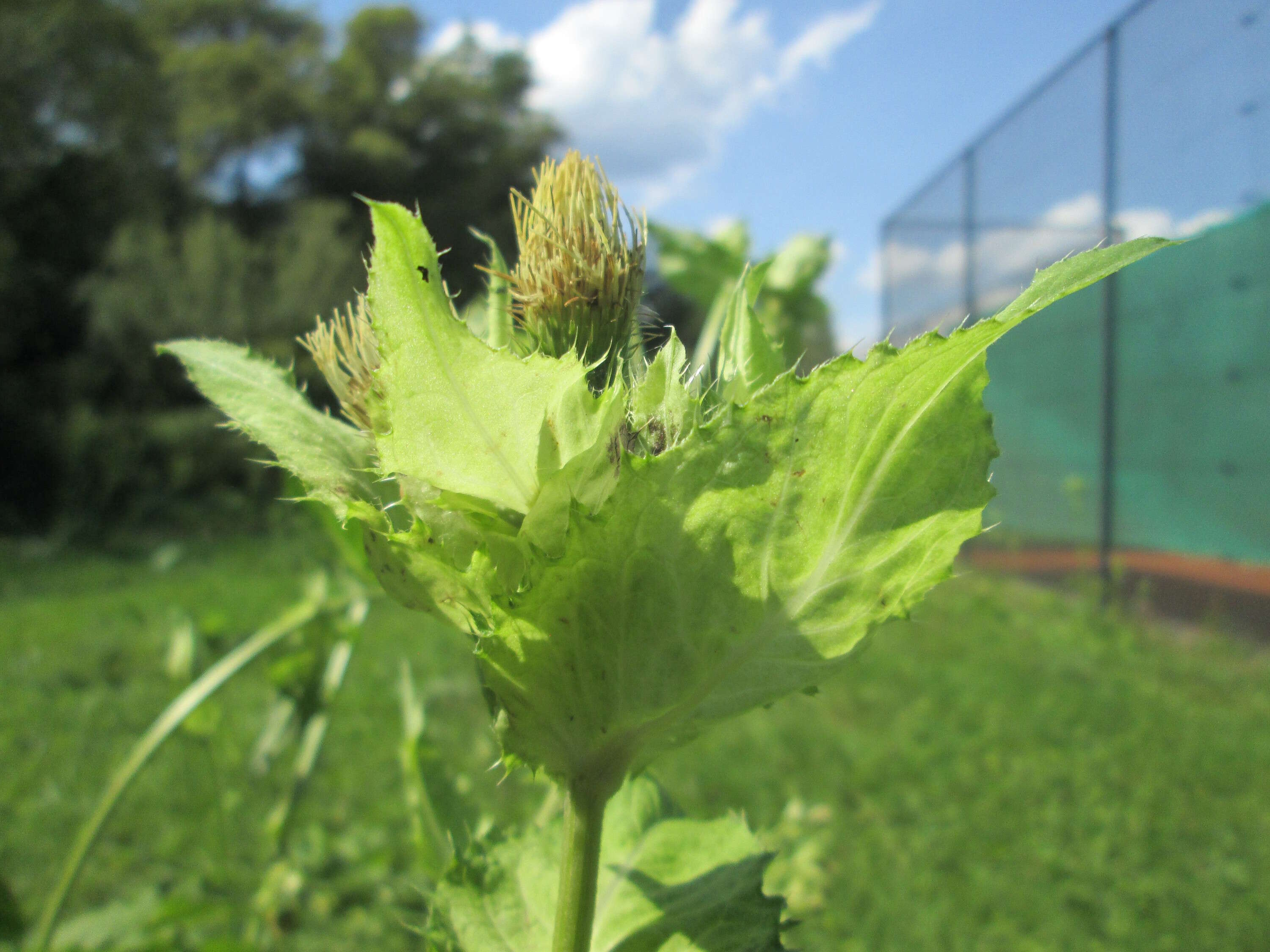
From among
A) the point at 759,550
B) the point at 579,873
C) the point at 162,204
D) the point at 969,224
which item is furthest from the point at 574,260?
the point at 162,204

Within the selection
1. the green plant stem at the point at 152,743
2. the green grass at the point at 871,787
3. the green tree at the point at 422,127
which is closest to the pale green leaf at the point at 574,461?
the green grass at the point at 871,787

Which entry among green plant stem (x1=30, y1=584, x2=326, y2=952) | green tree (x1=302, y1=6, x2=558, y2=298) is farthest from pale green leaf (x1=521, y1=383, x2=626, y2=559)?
green tree (x1=302, y1=6, x2=558, y2=298)

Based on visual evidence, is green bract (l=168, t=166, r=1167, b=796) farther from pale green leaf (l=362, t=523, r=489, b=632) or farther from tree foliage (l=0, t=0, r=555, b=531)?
tree foliage (l=0, t=0, r=555, b=531)

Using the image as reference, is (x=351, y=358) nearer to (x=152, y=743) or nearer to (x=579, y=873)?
(x=579, y=873)

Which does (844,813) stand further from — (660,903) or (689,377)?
(689,377)

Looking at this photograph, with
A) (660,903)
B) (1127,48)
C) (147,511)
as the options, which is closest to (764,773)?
(660,903)

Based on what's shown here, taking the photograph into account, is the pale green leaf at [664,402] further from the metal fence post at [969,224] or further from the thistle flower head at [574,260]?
the metal fence post at [969,224]
